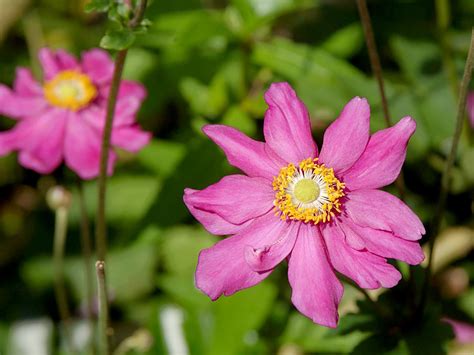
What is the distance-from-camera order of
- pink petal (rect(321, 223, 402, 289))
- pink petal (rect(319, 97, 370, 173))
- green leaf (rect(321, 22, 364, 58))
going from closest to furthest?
pink petal (rect(321, 223, 402, 289)), pink petal (rect(319, 97, 370, 173)), green leaf (rect(321, 22, 364, 58))

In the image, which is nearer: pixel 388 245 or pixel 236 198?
pixel 388 245

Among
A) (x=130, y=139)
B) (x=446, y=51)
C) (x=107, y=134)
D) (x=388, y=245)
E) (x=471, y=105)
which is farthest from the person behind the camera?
(x=471, y=105)

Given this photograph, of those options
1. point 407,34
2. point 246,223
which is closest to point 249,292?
point 246,223

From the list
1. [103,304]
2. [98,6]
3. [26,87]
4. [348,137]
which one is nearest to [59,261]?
[26,87]

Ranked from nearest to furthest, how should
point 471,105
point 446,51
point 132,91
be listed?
point 132,91 → point 446,51 → point 471,105

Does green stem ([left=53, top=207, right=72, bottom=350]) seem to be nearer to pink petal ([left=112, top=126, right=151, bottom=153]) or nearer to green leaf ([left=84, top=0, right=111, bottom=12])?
pink petal ([left=112, top=126, right=151, bottom=153])

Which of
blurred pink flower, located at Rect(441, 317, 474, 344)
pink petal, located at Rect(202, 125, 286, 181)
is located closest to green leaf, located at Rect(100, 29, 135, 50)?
pink petal, located at Rect(202, 125, 286, 181)

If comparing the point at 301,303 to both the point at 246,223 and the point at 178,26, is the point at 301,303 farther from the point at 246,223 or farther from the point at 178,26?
the point at 178,26

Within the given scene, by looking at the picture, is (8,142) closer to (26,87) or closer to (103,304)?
(26,87)
